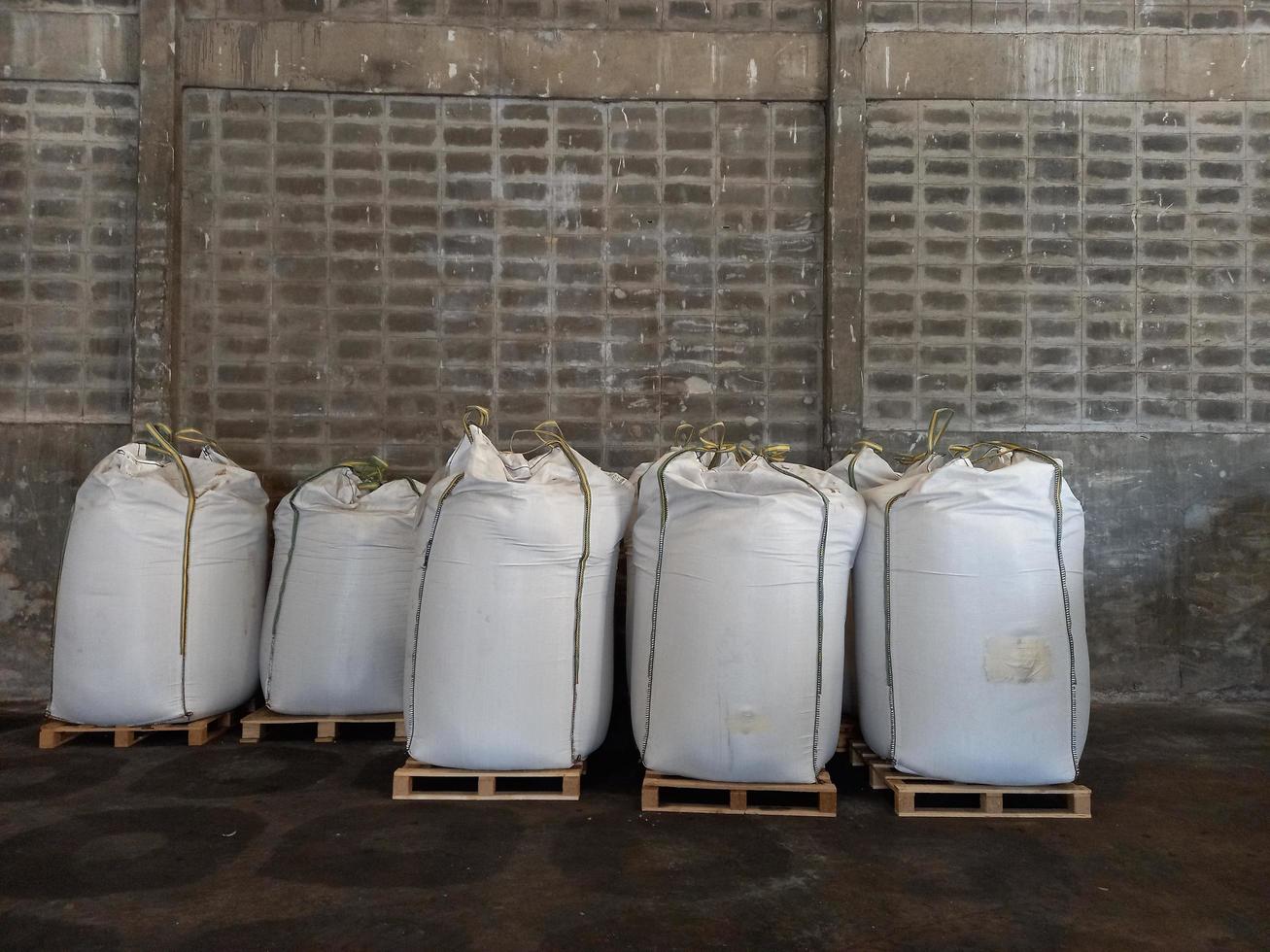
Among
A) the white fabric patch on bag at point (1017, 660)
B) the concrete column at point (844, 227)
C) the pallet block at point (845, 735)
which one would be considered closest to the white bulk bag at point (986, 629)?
the white fabric patch on bag at point (1017, 660)

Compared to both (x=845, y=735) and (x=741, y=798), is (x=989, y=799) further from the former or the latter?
(x=741, y=798)

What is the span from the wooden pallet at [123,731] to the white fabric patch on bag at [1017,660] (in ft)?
10.4

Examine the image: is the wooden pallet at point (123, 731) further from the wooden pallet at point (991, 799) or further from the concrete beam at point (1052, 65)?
the concrete beam at point (1052, 65)

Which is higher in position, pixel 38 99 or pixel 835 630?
pixel 38 99

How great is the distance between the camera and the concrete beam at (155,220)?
14.8 ft

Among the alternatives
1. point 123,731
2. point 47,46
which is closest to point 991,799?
point 123,731

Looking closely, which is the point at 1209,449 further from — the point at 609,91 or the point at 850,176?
the point at 609,91

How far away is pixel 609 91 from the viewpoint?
15.3 feet

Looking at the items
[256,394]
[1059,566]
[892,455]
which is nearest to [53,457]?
[256,394]

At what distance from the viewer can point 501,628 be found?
2994mm

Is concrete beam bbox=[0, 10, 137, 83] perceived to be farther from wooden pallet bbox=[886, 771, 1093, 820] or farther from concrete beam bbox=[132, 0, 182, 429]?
wooden pallet bbox=[886, 771, 1093, 820]

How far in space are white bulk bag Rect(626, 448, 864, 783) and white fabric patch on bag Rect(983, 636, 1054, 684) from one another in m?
0.49

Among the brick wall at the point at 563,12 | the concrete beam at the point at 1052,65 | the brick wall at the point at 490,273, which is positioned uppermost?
the brick wall at the point at 563,12

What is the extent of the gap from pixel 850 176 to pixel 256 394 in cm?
339
